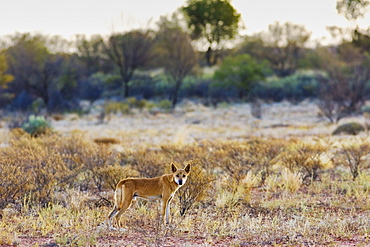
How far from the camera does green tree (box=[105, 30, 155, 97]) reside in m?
35.2

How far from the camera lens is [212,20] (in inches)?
1896

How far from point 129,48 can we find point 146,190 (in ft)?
100

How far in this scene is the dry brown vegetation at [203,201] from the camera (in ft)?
18.2

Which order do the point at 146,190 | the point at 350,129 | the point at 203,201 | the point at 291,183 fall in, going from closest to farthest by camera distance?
1. the point at 146,190
2. the point at 203,201
3. the point at 291,183
4. the point at 350,129

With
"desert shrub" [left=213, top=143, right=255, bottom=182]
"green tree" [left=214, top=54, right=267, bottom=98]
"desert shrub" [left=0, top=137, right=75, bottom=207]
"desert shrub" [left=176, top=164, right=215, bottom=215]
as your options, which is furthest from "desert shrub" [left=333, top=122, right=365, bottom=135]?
"green tree" [left=214, top=54, right=267, bottom=98]

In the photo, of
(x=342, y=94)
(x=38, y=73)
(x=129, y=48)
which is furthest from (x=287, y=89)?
(x=38, y=73)

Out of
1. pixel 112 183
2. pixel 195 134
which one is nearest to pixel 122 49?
pixel 195 134

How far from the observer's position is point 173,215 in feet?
21.9

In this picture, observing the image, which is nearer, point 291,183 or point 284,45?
point 291,183

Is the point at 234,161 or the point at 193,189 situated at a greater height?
the point at 193,189

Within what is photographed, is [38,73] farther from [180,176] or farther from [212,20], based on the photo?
[180,176]

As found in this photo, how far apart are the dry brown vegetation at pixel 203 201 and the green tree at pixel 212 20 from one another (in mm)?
38383

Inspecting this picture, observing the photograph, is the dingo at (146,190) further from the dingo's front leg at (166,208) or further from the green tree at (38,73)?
the green tree at (38,73)

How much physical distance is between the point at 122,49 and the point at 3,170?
2948cm
